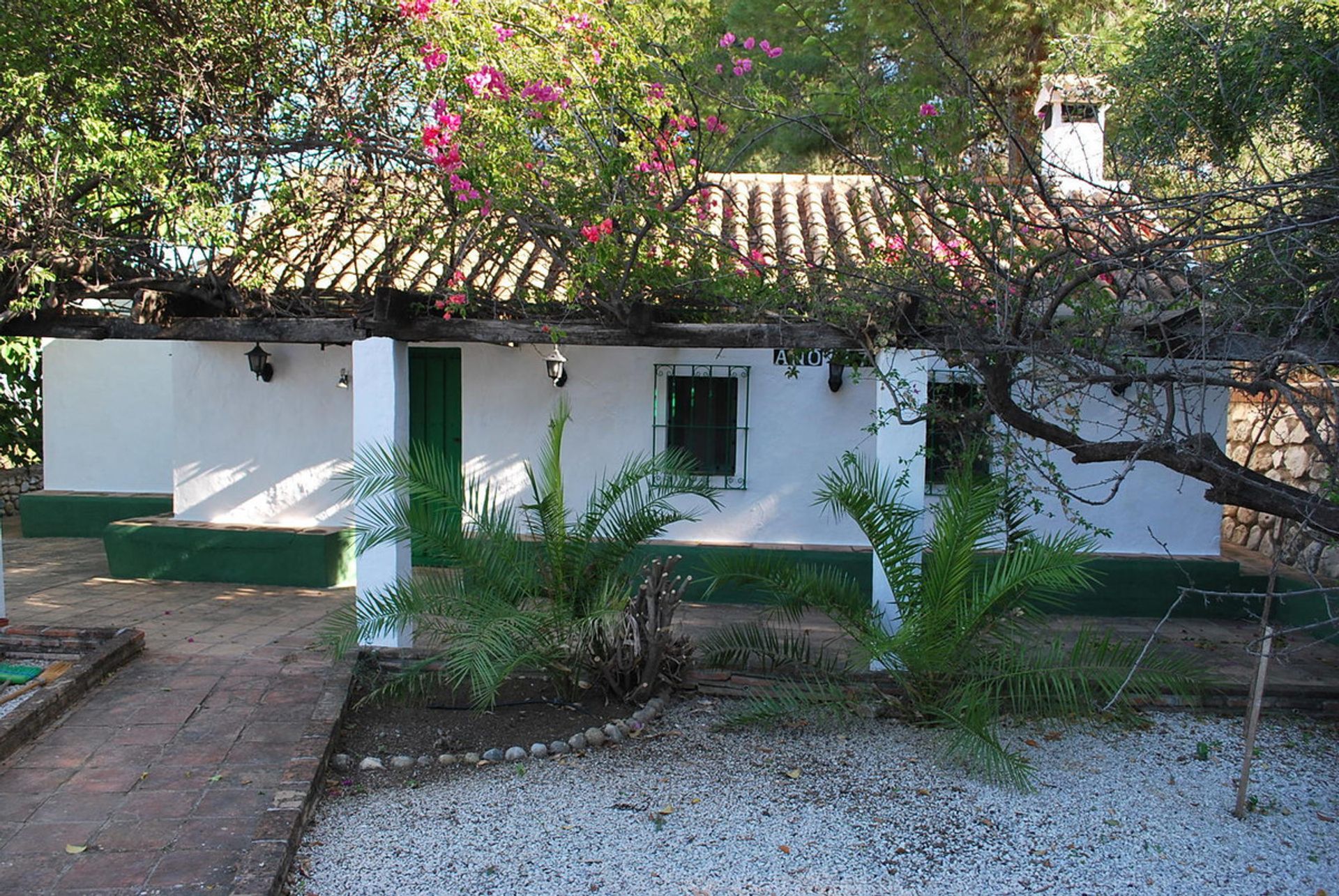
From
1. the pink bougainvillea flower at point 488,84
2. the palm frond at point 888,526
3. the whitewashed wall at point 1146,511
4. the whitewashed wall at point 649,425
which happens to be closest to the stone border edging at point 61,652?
the whitewashed wall at point 649,425

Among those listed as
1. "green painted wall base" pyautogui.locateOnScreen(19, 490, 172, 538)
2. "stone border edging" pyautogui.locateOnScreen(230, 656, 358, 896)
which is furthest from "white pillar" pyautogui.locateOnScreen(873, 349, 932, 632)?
"green painted wall base" pyautogui.locateOnScreen(19, 490, 172, 538)

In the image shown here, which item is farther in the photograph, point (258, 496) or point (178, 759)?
point (258, 496)

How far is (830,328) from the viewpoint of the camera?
240 inches

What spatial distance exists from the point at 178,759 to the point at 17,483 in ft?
33.9

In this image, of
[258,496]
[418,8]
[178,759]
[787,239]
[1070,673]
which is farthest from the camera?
[258,496]

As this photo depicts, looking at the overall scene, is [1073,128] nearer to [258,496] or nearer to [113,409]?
[258,496]

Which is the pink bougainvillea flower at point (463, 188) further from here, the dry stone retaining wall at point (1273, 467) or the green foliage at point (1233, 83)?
the dry stone retaining wall at point (1273, 467)

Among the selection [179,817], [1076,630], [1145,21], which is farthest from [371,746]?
[1145,21]

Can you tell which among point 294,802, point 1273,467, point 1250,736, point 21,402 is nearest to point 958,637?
point 1250,736

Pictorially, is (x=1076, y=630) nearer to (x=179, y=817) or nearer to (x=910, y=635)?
(x=910, y=635)

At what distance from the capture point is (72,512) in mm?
11156

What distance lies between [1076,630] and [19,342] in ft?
40.9

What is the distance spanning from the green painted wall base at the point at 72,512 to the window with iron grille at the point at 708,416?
19.7ft

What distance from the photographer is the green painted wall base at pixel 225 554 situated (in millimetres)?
9039
